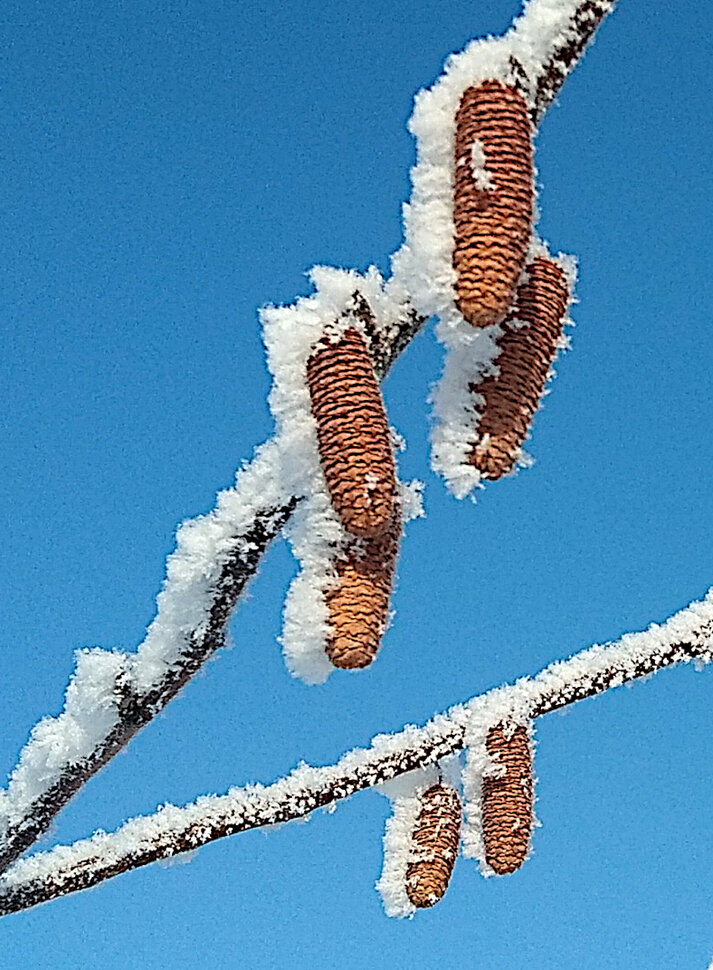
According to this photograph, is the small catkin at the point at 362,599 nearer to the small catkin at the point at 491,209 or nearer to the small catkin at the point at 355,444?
the small catkin at the point at 355,444

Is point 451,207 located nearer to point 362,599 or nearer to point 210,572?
point 362,599

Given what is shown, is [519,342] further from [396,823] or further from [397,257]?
[396,823]

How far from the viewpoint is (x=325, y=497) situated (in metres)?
1.19

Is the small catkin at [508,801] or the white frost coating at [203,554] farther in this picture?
the small catkin at [508,801]

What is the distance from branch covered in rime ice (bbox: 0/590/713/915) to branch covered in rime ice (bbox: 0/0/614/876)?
0.02 meters

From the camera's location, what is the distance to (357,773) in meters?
1.76

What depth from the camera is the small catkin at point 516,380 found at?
1.18m

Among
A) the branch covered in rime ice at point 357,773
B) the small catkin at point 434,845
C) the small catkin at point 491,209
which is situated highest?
the small catkin at point 491,209

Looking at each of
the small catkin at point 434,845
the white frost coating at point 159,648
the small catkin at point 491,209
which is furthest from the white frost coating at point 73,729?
the small catkin at point 491,209

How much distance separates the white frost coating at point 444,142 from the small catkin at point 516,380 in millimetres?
94

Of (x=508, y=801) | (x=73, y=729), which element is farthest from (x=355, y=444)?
(x=508, y=801)

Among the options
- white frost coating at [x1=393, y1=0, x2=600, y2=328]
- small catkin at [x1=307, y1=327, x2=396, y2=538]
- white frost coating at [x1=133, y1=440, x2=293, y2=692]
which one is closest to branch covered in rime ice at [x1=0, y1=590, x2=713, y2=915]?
white frost coating at [x1=133, y1=440, x2=293, y2=692]

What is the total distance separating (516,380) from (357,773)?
2.60 feet

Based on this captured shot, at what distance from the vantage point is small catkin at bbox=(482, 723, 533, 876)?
178cm
